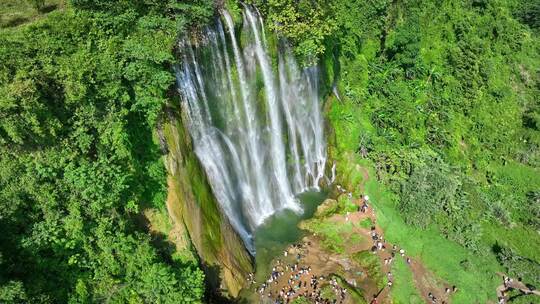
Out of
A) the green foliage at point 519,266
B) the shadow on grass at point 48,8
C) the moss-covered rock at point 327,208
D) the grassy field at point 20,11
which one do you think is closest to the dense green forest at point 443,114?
the green foliage at point 519,266

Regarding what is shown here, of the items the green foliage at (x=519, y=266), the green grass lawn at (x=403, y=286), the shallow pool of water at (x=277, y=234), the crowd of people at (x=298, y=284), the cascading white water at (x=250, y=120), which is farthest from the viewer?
the green foliage at (x=519, y=266)

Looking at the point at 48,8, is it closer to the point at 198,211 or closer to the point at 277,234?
the point at 198,211

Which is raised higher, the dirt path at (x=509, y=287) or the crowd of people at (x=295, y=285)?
the crowd of people at (x=295, y=285)

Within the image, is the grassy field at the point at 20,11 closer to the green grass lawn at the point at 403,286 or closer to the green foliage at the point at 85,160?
the green foliage at the point at 85,160

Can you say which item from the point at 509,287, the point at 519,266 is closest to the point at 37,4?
the point at 509,287

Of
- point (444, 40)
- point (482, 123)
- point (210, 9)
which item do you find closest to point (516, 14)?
point (444, 40)

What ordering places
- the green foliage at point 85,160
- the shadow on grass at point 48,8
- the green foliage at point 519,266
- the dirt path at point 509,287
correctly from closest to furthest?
the green foliage at point 85,160 → the shadow on grass at point 48,8 → the dirt path at point 509,287 → the green foliage at point 519,266

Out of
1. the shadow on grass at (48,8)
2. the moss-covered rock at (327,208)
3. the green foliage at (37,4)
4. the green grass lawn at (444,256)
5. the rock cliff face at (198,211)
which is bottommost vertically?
the green grass lawn at (444,256)
